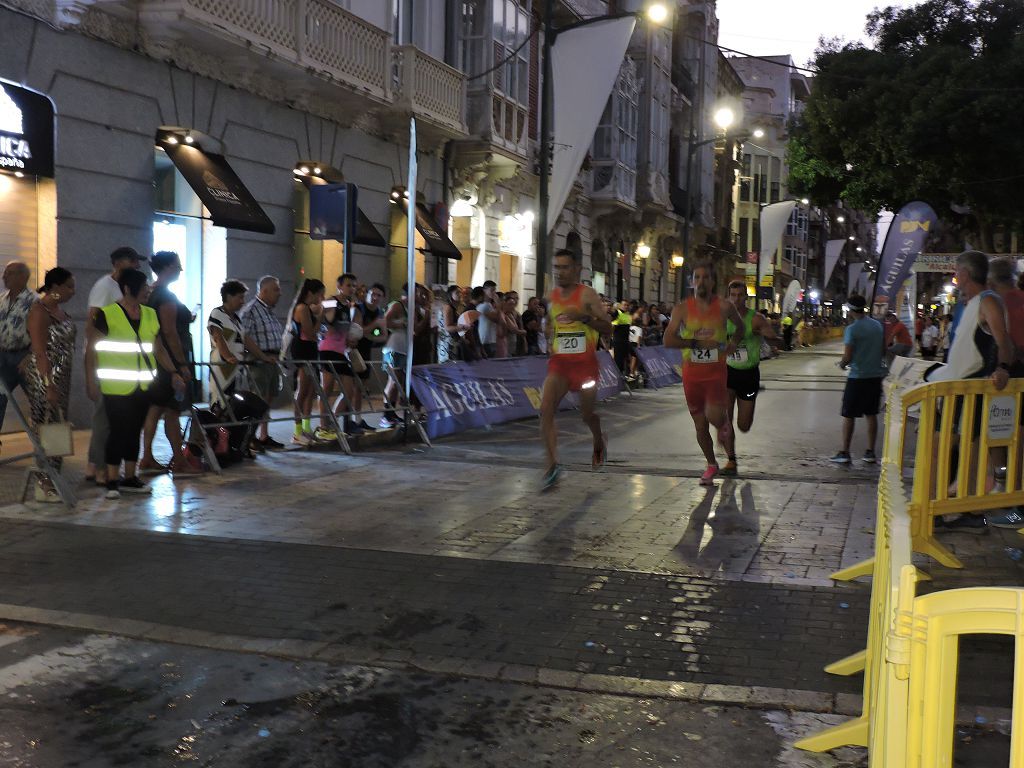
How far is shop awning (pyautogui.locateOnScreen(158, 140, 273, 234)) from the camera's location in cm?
1489

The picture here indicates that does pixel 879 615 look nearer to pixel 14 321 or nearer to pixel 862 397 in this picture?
pixel 14 321

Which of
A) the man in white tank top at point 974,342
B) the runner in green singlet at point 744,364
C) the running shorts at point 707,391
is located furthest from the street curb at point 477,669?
the runner in green singlet at point 744,364

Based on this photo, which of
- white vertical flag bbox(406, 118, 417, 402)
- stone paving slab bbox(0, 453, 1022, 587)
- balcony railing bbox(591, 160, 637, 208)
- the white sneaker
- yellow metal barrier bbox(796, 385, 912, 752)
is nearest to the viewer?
yellow metal barrier bbox(796, 385, 912, 752)

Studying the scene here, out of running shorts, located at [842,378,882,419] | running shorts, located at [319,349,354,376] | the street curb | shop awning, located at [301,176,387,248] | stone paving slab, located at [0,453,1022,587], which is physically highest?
shop awning, located at [301,176,387,248]

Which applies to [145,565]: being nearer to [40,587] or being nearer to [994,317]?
[40,587]

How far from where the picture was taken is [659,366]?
24812 mm

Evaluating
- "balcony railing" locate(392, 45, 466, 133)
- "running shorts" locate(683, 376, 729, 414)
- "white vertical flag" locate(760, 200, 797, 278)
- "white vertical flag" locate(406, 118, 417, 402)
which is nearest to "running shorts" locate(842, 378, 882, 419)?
"running shorts" locate(683, 376, 729, 414)

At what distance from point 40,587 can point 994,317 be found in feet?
20.4

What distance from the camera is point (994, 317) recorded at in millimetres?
7469

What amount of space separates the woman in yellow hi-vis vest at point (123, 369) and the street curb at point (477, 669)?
3192 mm

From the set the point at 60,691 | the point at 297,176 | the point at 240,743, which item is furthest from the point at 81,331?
the point at 240,743

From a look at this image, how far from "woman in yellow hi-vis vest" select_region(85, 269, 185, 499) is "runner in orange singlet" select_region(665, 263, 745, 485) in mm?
4265

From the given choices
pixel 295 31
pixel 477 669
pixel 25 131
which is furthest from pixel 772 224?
pixel 477 669

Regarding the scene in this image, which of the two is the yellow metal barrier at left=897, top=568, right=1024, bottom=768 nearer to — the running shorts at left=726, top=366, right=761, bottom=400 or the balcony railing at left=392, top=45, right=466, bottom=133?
the running shorts at left=726, top=366, right=761, bottom=400
